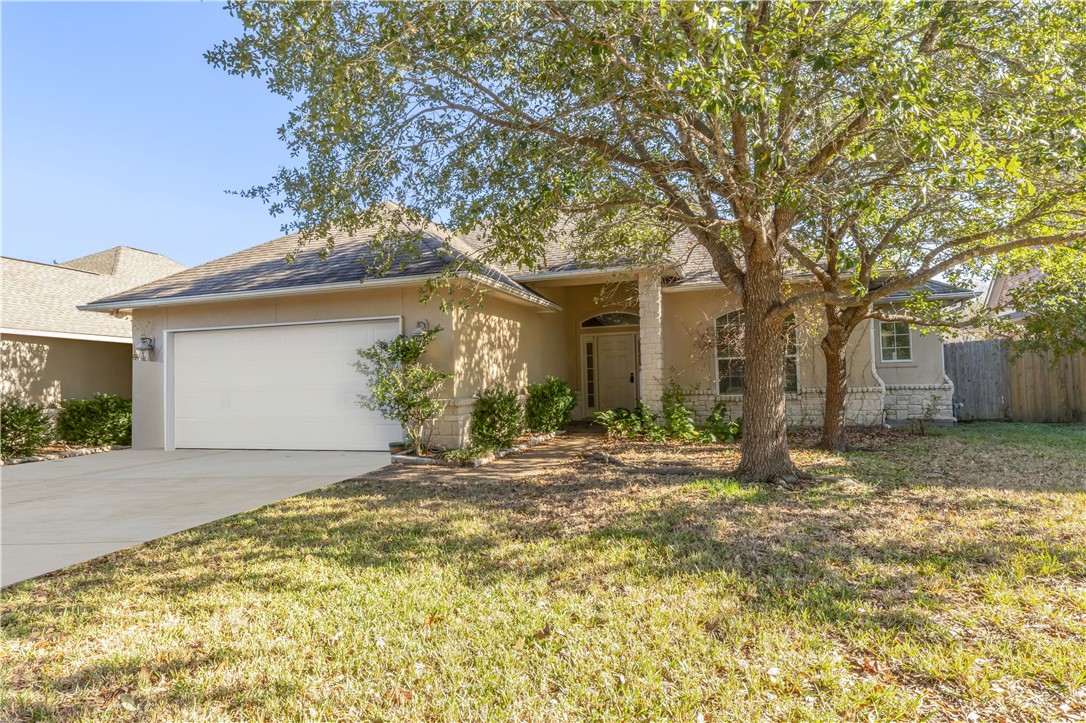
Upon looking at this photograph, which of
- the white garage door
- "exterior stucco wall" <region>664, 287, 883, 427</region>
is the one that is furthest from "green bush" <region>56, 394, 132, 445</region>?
"exterior stucco wall" <region>664, 287, 883, 427</region>

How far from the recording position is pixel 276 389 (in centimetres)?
1123

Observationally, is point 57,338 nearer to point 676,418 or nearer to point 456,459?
point 456,459

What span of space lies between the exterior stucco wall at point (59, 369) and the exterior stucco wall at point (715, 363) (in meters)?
13.9

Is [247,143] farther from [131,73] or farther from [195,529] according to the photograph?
[195,529]

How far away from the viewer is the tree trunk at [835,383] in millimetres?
9070

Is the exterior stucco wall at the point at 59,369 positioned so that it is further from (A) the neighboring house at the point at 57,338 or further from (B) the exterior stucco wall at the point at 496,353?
(B) the exterior stucco wall at the point at 496,353

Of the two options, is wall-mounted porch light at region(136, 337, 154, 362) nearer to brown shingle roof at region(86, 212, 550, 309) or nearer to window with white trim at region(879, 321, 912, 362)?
brown shingle roof at region(86, 212, 550, 309)

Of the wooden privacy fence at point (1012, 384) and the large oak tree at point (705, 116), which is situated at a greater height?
the large oak tree at point (705, 116)

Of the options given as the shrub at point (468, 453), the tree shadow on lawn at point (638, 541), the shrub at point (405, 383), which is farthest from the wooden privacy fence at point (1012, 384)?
the shrub at point (405, 383)

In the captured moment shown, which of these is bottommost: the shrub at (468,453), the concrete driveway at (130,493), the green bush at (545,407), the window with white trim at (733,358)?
the concrete driveway at (130,493)

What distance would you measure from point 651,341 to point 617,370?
3555 mm

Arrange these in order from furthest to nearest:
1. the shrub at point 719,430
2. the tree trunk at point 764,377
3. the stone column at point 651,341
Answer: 1. the stone column at point 651,341
2. the shrub at point 719,430
3. the tree trunk at point 764,377

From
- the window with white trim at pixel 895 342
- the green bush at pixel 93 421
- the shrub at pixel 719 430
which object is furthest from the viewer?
A: the window with white trim at pixel 895 342

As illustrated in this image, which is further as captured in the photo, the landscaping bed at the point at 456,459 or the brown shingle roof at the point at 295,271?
the brown shingle roof at the point at 295,271
